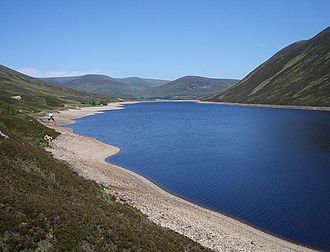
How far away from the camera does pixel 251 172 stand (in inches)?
2355

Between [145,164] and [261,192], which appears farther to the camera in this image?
[145,164]

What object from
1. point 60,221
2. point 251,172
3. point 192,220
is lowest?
point 251,172

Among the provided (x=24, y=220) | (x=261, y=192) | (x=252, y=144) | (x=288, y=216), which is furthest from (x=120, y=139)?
(x=24, y=220)

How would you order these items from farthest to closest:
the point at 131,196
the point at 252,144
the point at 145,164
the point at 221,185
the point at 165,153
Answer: the point at 252,144
the point at 165,153
the point at 145,164
the point at 221,185
the point at 131,196

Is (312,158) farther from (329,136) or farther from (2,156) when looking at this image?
(2,156)

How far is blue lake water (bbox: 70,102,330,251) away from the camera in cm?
3891

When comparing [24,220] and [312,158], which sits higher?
[24,220]

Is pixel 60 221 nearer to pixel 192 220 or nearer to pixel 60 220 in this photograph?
pixel 60 220

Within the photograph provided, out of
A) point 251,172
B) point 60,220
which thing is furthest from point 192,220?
point 251,172

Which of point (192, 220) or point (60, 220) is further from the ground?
point (60, 220)

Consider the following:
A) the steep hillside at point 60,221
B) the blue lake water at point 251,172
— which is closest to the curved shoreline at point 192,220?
the blue lake water at point 251,172

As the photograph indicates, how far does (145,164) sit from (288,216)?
32236 millimetres

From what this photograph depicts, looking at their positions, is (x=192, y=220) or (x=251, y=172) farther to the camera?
(x=251, y=172)

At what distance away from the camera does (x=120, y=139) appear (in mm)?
101188
